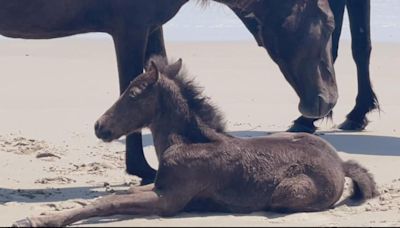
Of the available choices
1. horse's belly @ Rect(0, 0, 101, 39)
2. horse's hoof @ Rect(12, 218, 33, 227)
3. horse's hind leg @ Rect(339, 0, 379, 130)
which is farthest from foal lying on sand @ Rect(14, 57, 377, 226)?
horse's hind leg @ Rect(339, 0, 379, 130)

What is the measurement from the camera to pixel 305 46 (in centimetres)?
819

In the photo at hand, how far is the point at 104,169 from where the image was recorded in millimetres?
8391

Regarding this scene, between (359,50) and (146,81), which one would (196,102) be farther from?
(359,50)

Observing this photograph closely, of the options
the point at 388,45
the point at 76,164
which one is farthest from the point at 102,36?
the point at 76,164

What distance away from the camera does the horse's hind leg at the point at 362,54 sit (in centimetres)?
1049

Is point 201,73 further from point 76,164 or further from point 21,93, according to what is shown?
point 76,164

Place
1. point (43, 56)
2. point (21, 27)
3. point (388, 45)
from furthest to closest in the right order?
point (388, 45) < point (43, 56) < point (21, 27)

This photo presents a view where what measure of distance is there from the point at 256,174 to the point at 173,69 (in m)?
0.84

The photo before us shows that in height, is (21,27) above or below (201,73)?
above

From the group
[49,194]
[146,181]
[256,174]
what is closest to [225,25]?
[146,181]

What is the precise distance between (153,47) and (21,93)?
14.2 feet

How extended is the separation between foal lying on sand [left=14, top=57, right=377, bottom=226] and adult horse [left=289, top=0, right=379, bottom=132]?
133 inches

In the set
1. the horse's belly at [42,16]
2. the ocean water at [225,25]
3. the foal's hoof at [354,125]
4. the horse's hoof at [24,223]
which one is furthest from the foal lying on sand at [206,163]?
the ocean water at [225,25]

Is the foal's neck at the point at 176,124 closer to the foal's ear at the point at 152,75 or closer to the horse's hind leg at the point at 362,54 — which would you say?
the foal's ear at the point at 152,75
